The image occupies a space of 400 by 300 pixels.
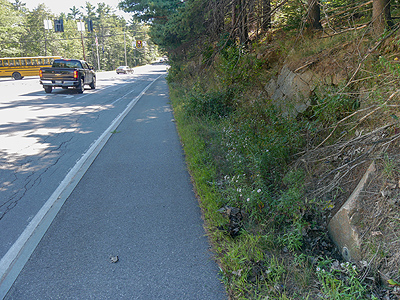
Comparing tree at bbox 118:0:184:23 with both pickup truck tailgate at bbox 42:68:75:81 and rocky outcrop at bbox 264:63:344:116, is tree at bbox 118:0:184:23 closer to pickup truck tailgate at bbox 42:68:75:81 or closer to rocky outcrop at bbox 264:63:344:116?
pickup truck tailgate at bbox 42:68:75:81

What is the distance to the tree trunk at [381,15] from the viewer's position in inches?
196

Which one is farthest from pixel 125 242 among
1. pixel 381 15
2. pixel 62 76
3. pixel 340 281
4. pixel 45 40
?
pixel 45 40

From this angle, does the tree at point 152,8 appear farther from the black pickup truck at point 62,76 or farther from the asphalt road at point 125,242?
the asphalt road at point 125,242

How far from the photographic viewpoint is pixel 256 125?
21.5 feet

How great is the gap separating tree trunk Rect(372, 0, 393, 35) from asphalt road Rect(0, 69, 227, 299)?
4.14 metres

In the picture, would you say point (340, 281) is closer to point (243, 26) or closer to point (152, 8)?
point (243, 26)

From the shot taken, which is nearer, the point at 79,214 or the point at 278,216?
the point at 278,216

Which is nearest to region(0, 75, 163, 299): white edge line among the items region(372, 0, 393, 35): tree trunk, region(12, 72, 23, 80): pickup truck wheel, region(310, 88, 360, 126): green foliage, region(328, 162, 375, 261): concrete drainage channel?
region(328, 162, 375, 261): concrete drainage channel

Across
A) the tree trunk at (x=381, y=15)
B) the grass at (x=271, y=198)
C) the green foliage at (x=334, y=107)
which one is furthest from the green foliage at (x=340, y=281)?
the tree trunk at (x=381, y=15)

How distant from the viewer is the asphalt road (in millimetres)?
3051

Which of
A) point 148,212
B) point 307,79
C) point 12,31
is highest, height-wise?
point 12,31

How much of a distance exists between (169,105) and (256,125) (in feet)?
33.1

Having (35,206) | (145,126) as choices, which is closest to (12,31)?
(145,126)

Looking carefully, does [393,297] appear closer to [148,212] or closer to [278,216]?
[278,216]
